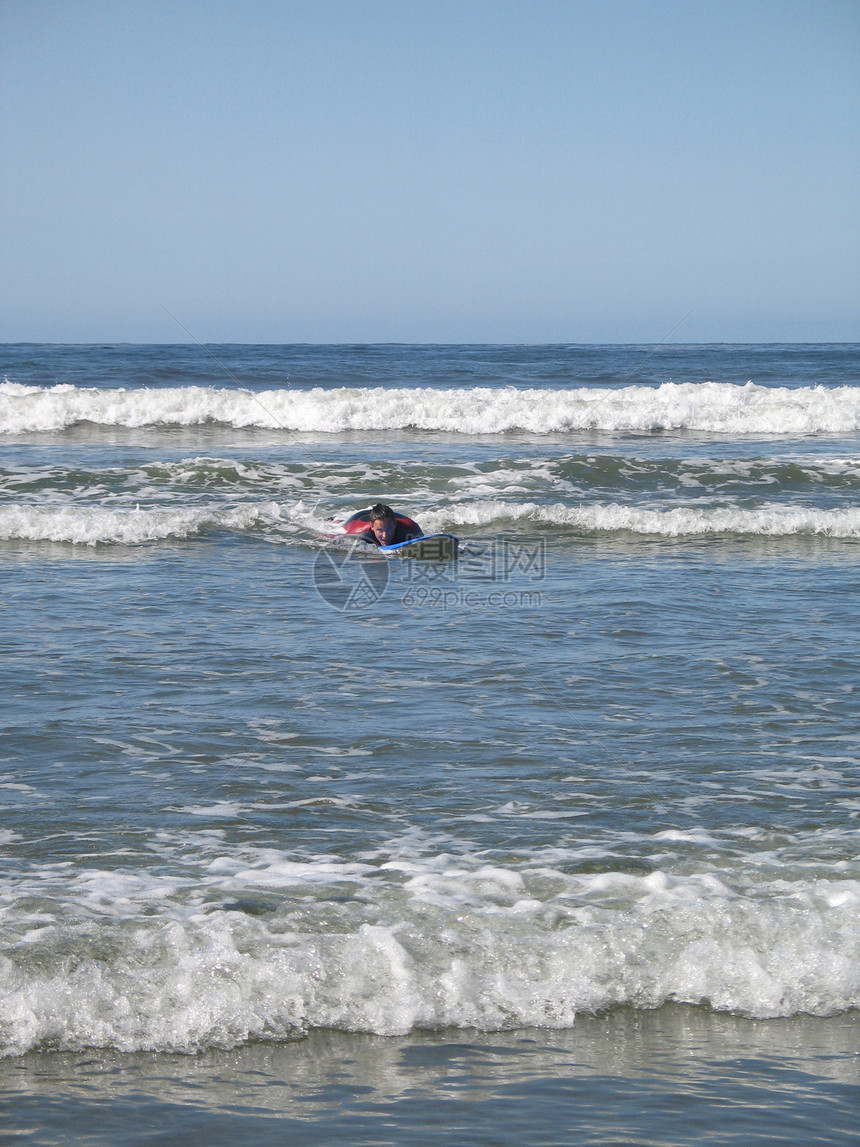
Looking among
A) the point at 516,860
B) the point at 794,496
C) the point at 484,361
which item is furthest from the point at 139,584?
the point at 484,361

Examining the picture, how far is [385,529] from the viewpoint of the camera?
12.3 metres

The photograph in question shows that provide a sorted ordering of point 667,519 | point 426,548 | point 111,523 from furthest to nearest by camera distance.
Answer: point 667,519, point 111,523, point 426,548

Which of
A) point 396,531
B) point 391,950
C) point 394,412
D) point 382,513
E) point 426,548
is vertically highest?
point 394,412

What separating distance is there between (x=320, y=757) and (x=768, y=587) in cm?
594

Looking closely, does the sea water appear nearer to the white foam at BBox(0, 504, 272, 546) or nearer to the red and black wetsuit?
the white foam at BBox(0, 504, 272, 546)

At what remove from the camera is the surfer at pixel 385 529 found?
40.3 ft

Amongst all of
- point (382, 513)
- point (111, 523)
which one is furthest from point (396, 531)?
point (111, 523)

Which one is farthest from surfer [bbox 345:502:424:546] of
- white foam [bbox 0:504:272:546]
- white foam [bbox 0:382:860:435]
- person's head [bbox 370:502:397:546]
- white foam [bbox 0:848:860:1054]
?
white foam [bbox 0:382:860:435]

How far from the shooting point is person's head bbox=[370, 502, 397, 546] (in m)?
12.2

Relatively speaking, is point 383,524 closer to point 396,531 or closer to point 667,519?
point 396,531

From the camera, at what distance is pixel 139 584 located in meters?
10.3

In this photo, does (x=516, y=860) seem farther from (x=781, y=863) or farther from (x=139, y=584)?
(x=139, y=584)

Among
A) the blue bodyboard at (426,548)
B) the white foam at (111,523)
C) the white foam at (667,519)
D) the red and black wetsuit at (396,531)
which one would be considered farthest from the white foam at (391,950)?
the white foam at (667,519)

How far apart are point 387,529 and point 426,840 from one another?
25.0ft
